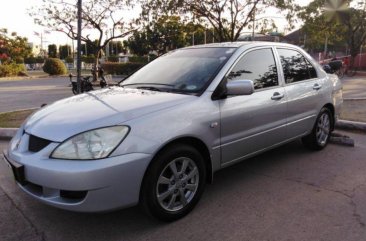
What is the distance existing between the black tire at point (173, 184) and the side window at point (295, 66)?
1.98 meters

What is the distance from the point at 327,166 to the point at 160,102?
8.88ft

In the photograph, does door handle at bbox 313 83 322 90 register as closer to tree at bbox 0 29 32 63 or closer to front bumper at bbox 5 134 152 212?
front bumper at bbox 5 134 152 212

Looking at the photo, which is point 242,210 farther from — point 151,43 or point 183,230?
point 151,43

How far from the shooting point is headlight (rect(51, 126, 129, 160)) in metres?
3.10

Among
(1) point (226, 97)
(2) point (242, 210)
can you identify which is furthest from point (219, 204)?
(1) point (226, 97)

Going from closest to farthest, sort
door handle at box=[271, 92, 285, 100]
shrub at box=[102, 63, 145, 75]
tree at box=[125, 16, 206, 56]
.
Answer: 1. door handle at box=[271, 92, 285, 100]
2. tree at box=[125, 16, 206, 56]
3. shrub at box=[102, 63, 145, 75]

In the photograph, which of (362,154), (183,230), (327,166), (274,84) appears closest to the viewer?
(183,230)

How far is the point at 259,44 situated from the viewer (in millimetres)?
4816

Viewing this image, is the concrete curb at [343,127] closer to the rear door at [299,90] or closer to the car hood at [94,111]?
the rear door at [299,90]

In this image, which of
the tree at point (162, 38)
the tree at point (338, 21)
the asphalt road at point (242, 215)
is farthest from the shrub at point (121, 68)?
the asphalt road at point (242, 215)

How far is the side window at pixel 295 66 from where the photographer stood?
509 cm

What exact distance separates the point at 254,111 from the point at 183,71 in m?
0.88

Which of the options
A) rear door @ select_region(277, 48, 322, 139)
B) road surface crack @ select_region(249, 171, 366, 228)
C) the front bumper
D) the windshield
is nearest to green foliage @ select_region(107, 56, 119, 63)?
rear door @ select_region(277, 48, 322, 139)

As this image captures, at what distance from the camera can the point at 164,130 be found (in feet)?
11.1
